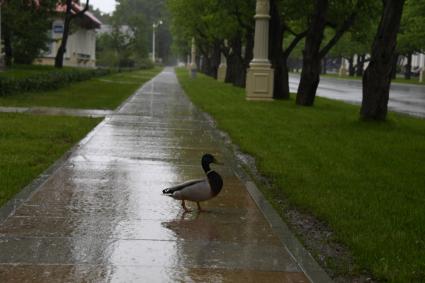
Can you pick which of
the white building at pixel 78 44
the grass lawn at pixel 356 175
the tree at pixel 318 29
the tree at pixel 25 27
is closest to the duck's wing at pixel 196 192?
the grass lawn at pixel 356 175

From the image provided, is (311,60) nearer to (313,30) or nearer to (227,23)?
(313,30)

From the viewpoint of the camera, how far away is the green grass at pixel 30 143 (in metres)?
7.92

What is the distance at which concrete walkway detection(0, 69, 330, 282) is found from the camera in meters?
4.75

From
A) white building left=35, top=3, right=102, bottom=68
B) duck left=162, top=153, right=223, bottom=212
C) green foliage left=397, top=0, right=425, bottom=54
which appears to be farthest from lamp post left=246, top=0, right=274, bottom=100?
A: white building left=35, top=3, right=102, bottom=68

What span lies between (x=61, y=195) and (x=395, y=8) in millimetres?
10390

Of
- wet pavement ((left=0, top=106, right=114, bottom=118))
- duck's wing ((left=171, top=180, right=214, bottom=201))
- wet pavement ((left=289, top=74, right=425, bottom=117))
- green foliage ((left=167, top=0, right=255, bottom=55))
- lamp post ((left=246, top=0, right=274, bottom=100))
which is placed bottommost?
wet pavement ((left=289, top=74, right=425, bottom=117))

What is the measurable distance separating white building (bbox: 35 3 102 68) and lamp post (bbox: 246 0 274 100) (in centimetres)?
3433

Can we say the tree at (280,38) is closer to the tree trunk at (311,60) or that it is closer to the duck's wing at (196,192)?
the tree trunk at (311,60)

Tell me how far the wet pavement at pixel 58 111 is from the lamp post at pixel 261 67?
27.0 ft

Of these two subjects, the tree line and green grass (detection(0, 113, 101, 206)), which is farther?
the tree line

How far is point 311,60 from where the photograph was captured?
71.5 ft

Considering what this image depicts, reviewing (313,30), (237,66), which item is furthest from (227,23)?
(313,30)

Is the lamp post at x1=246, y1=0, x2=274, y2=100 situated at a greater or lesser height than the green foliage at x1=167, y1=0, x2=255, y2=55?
lesser

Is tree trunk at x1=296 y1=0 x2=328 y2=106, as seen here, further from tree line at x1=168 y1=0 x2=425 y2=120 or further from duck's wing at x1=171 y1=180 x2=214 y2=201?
duck's wing at x1=171 y1=180 x2=214 y2=201
